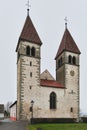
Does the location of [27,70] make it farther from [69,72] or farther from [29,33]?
[69,72]

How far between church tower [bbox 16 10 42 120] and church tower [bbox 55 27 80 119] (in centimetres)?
646

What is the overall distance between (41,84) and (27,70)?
3692 millimetres

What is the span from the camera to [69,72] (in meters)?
43.8

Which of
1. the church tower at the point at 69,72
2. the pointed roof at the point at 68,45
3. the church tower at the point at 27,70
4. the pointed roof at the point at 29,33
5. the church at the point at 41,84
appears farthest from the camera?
the pointed roof at the point at 68,45

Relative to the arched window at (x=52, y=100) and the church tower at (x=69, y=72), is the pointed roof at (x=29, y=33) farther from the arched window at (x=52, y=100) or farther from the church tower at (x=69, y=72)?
the arched window at (x=52, y=100)

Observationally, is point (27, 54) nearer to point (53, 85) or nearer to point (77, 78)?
point (53, 85)

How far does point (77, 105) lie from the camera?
42562 mm

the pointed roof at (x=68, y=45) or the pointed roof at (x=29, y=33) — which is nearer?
the pointed roof at (x=29, y=33)

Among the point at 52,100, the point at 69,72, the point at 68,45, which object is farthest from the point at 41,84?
the point at 68,45

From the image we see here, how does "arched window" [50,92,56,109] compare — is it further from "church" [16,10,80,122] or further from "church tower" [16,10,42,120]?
"church tower" [16,10,42,120]

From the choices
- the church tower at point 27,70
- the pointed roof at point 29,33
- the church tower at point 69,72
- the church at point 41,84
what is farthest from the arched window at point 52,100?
the pointed roof at point 29,33

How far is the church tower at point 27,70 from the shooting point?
122 ft

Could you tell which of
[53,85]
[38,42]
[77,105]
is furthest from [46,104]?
[38,42]

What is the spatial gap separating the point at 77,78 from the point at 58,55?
6702mm
